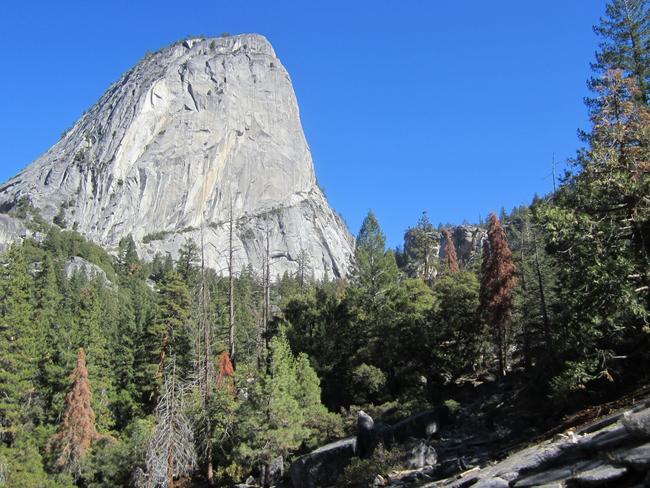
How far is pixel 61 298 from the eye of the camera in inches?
1962

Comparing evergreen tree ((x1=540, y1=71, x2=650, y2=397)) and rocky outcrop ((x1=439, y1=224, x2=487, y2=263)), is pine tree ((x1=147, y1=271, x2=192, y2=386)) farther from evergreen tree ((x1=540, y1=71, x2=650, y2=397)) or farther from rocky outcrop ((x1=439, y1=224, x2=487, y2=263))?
rocky outcrop ((x1=439, y1=224, x2=487, y2=263))

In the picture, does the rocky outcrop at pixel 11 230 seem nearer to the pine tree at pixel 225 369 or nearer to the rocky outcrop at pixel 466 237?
the pine tree at pixel 225 369

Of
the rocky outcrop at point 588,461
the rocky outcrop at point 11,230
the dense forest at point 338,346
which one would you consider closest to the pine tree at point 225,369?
the dense forest at point 338,346

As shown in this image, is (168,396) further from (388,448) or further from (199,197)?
(199,197)

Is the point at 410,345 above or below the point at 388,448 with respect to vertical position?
above

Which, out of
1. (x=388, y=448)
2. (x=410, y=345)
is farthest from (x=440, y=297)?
(x=388, y=448)

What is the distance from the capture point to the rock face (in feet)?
411

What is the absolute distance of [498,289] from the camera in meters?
32.2

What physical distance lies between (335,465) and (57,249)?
82.4 m

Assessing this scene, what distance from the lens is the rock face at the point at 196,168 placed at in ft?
411

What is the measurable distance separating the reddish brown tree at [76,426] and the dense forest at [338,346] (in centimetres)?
10

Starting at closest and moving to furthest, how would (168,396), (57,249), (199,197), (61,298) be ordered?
(168,396) < (61,298) < (57,249) < (199,197)

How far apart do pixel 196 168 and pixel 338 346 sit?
10068cm

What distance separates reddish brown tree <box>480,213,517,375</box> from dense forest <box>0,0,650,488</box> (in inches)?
3.8
